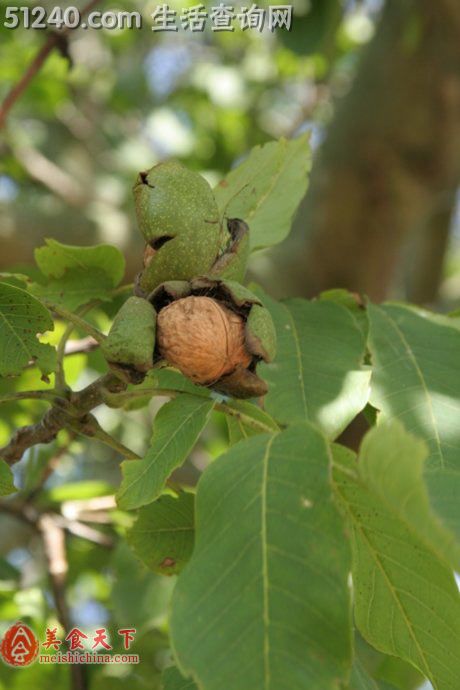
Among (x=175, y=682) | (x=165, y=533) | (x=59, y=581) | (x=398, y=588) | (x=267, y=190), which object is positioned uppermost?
(x=267, y=190)

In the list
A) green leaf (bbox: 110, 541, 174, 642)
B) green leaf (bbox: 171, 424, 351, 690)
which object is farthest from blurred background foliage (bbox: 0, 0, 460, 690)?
green leaf (bbox: 171, 424, 351, 690)

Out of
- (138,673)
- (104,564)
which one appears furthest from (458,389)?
(104,564)

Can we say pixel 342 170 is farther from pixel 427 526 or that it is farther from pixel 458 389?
pixel 427 526

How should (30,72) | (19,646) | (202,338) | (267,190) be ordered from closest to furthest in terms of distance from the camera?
1. (202,338)
2. (267,190)
3. (19,646)
4. (30,72)

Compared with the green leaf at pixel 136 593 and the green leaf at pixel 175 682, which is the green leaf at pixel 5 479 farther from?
the green leaf at pixel 136 593

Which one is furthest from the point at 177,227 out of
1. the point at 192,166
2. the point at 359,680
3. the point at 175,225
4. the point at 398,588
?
the point at 192,166

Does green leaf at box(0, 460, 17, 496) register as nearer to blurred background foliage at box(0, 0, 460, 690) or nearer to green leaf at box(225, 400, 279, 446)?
green leaf at box(225, 400, 279, 446)

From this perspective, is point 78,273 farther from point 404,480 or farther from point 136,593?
point 136,593

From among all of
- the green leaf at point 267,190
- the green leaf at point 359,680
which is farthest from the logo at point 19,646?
the green leaf at point 267,190
